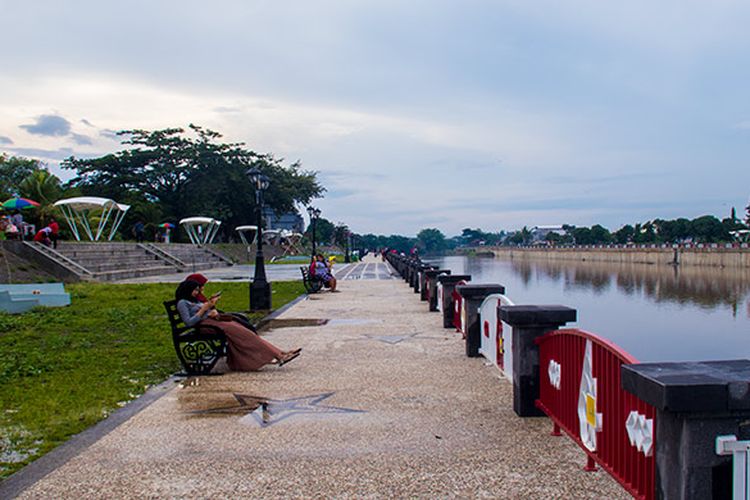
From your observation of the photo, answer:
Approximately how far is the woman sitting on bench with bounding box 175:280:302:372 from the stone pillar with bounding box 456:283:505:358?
2.42m

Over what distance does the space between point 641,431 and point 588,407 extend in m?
0.88

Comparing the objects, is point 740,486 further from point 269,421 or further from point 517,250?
point 517,250

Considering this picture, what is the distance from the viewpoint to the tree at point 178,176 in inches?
2391

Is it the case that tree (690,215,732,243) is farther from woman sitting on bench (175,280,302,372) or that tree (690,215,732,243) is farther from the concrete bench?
woman sitting on bench (175,280,302,372)

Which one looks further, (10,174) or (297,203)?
(10,174)

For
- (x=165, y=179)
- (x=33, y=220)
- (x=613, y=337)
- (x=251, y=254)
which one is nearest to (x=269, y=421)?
(x=613, y=337)

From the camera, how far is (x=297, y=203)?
6825 cm

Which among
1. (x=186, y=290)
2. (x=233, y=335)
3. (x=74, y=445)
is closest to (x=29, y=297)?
(x=186, y=290)

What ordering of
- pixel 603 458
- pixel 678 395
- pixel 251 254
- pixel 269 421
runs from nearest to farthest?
pixel 678 395 → pixel 603 458 → pixel 269 421 → pixel 251 254

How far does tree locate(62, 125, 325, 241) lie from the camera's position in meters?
60.7

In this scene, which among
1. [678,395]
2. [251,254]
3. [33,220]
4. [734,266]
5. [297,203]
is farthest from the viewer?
[734,266]

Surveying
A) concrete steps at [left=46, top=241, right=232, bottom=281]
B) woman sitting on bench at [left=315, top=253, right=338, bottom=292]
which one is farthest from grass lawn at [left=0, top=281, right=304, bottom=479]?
concrete steps at [left=46, top=241, right=232, bottom=281]

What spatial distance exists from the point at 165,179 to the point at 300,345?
56.6 metres

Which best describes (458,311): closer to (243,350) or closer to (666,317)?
(243,350)
